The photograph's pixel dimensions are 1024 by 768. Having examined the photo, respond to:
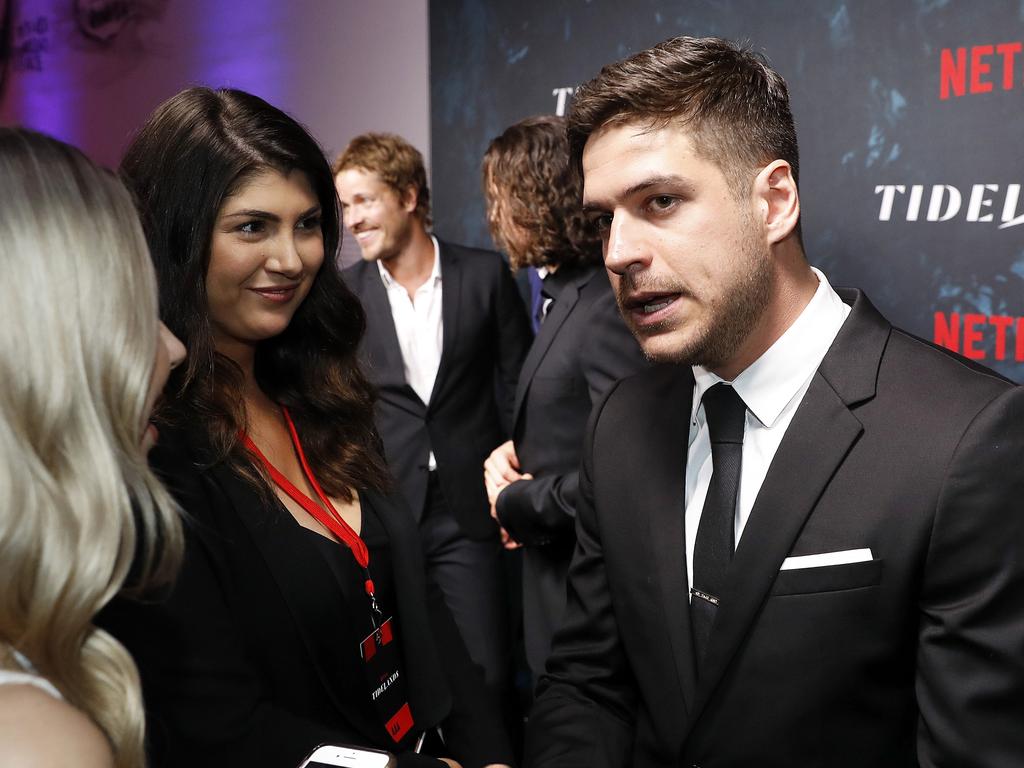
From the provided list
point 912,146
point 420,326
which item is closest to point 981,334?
point 912,146

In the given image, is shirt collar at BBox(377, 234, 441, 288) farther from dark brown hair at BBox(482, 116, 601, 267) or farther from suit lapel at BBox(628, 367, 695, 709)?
suit lapel at BBox(628, 367, 695, 709)

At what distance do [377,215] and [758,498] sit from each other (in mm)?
2784

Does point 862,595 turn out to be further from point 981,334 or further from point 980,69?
point 980,69

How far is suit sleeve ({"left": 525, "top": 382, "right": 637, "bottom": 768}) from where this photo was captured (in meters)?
1.61

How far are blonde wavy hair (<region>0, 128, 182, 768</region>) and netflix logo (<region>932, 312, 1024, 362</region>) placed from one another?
7.54 feet

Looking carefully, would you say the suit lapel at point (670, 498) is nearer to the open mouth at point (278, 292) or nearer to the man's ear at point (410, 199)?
the open mouth at point (278, 292)

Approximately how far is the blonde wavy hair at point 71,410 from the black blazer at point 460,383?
258 cm

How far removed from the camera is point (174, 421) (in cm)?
155

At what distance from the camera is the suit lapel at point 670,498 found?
1.51 metres

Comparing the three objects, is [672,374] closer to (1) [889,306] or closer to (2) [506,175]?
(1) [889,306]

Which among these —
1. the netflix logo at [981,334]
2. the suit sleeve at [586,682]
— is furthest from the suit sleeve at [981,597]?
the netflix logo at [981,334]

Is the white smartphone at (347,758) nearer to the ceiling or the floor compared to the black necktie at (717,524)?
nearer to the floor

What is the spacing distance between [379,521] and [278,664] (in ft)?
1.32

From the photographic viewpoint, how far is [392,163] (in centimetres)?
398
